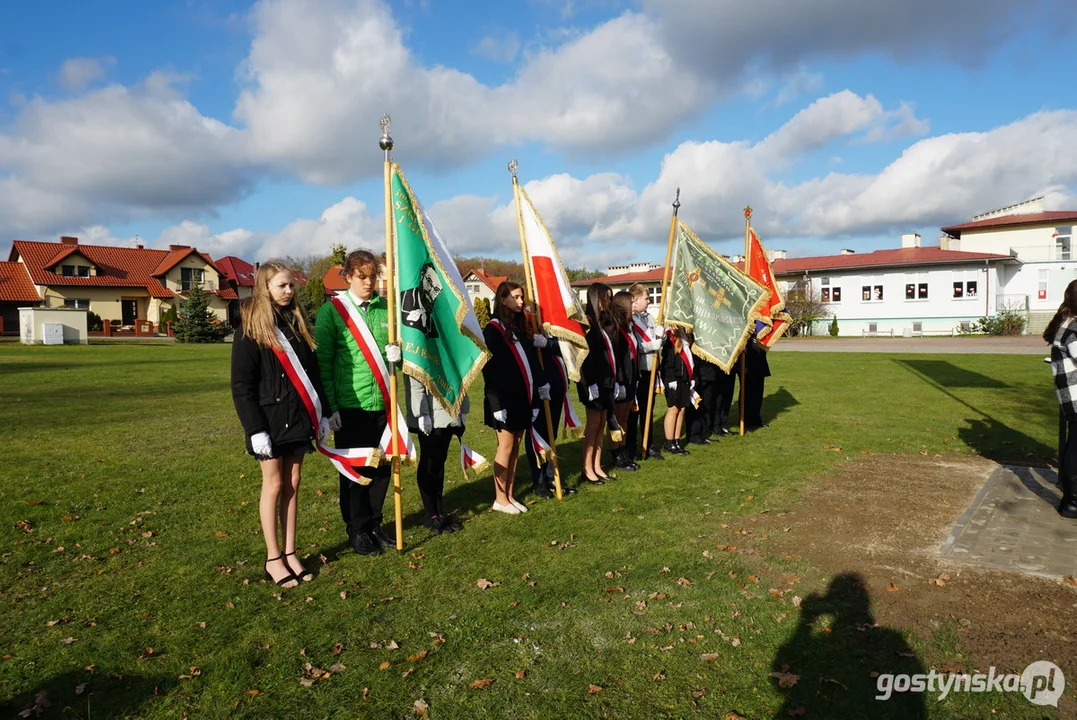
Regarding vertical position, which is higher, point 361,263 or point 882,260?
point 882,260

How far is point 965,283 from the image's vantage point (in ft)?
177

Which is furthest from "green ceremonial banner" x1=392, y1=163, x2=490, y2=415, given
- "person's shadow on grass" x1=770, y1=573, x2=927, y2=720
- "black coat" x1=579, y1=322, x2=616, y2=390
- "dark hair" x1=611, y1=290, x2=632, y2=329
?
"person's shadow on grass" x1=770, y1=573, x2=927, y2=720

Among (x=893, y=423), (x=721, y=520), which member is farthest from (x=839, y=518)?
(x=893, y=423)

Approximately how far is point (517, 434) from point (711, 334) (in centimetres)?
435

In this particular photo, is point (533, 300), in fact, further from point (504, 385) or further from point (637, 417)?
point (637, 417)

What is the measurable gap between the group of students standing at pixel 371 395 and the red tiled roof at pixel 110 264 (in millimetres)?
53172

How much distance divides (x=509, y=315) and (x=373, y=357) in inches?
69.0

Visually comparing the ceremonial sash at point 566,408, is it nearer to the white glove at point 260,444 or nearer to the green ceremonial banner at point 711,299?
the green ceremonial banner at point 711,299

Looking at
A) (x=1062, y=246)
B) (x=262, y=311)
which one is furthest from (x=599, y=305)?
(x=1062, y=246)

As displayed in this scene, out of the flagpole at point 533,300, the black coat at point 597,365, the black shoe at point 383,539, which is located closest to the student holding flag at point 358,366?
the black shoe at point 383,539

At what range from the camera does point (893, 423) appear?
41.1ft

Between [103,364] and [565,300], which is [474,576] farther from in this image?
[103,364]

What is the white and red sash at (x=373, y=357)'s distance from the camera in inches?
223

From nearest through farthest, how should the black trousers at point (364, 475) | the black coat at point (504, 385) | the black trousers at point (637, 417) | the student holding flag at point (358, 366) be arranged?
1. the student holding flag at point (358, 366)
2. the black trousers at point (364, 475)
3. the black coat at point (504, 385)
4. the black trousers at point (637, 417)
